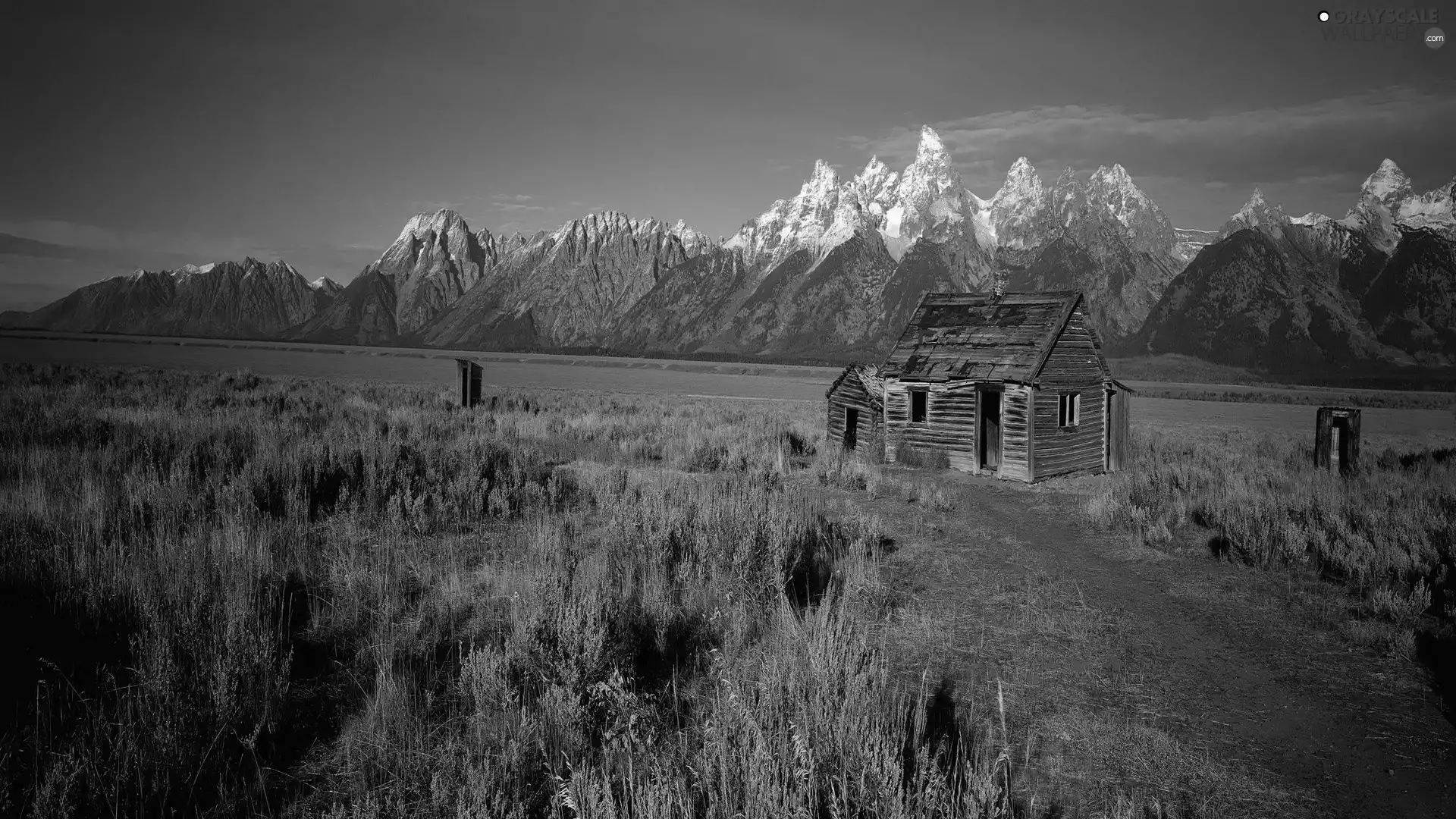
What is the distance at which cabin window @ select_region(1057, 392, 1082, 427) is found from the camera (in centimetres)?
1833

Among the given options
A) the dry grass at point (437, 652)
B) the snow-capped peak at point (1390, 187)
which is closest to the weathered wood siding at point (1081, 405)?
the dry grass at point (437, 652)

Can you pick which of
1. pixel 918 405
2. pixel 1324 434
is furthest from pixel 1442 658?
pixel 918 405

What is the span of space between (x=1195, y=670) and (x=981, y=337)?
14.0 meters

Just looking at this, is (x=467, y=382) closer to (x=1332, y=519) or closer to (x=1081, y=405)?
(x=1081, y=405)

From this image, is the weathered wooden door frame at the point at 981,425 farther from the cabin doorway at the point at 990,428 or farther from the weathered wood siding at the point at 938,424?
the cabin doorway at the point at 990,428

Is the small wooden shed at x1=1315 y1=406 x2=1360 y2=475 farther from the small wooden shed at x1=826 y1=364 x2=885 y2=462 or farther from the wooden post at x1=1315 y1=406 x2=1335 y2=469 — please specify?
the small wooden shed at x1=826 y1=364 x2=885 y2=462

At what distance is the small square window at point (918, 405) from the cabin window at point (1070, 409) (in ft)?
11.1

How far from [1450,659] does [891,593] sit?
185 inches

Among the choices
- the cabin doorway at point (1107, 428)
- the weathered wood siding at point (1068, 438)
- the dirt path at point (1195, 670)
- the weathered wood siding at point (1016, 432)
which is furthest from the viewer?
the cabin doorway at point (1107, 428)

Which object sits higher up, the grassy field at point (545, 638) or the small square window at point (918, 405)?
the small square window at point (918, 405)

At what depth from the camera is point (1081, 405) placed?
61.8 feet

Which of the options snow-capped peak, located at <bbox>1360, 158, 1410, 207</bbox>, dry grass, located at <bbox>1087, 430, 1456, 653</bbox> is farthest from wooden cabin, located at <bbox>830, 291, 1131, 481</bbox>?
snow-capped peak, located at <bbox>1360, 158, 1410, 207</bbox>

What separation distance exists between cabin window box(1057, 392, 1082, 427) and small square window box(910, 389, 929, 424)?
337cm

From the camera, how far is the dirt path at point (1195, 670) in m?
4.41
